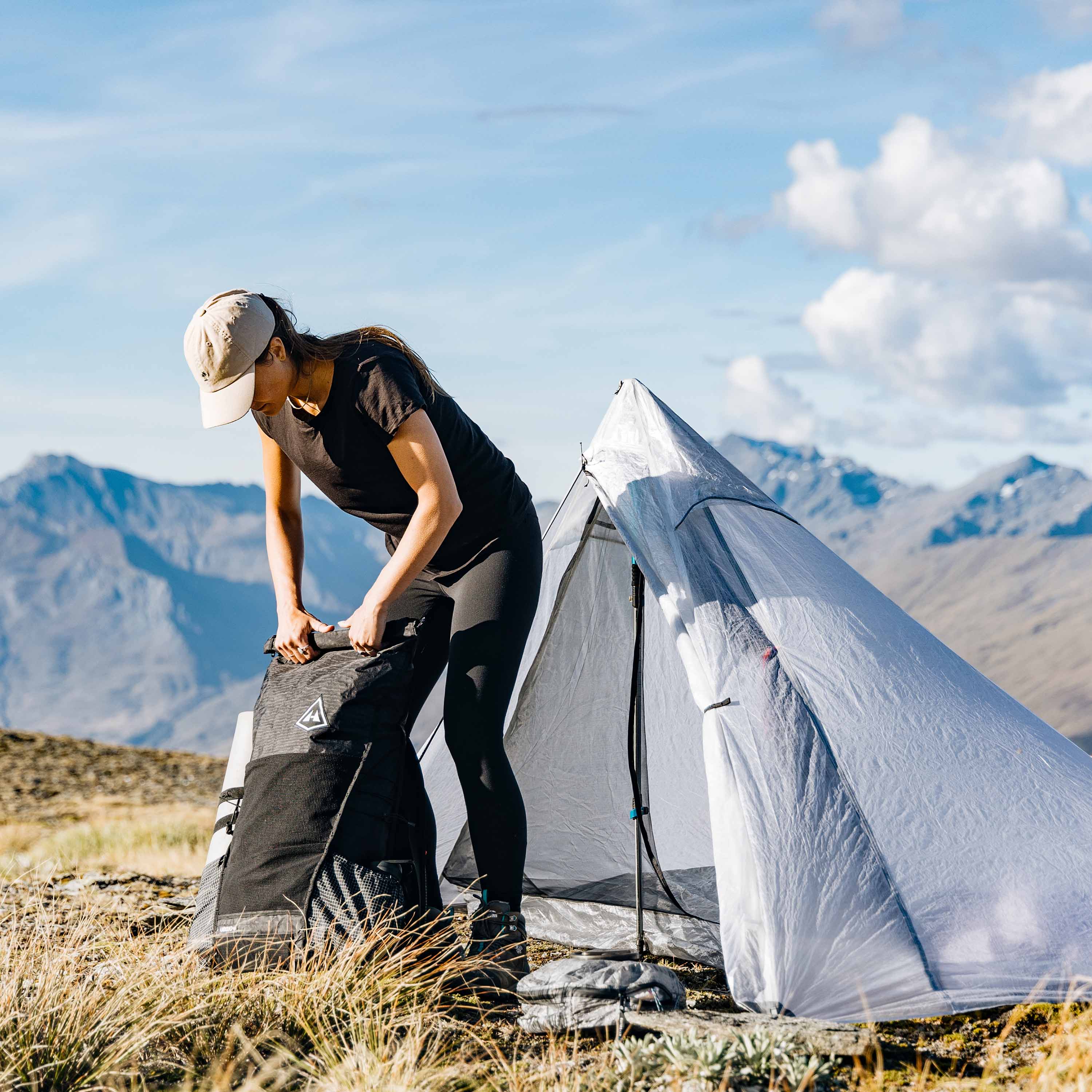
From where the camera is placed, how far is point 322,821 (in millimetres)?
3459

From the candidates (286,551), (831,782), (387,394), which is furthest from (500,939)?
(387,394)

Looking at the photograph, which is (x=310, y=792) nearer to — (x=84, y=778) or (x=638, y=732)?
(x=638, y=732)

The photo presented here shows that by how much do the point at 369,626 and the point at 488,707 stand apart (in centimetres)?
45

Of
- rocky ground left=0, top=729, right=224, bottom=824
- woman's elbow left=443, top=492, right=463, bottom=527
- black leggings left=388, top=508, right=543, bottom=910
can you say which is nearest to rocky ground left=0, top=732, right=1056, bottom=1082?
black leggings left=388, top=508, right=543, bottom=910

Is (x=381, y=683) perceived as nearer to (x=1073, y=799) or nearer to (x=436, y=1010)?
(x=436, y=1010)

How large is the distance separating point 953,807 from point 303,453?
2333 mm

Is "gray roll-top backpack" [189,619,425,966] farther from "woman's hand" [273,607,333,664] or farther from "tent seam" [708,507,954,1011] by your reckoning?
"tent seam" [708,507,954,1011]

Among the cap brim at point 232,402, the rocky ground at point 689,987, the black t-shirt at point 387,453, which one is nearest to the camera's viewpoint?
the rocky ground at point 689,987

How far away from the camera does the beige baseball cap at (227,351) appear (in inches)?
129

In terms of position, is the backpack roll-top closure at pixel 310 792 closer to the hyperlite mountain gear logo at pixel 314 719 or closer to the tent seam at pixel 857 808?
the hyperlite mountain gear logo at pixel 314 719

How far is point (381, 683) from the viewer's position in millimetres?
3582

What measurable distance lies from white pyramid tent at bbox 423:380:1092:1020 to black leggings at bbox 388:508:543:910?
0.56 metres

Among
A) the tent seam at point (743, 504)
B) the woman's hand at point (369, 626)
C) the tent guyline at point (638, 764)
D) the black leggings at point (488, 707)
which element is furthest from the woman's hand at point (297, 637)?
the tent seam at point (743, 504)

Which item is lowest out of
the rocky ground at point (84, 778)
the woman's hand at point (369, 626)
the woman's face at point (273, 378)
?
the rocky ground at point (84, 778)
